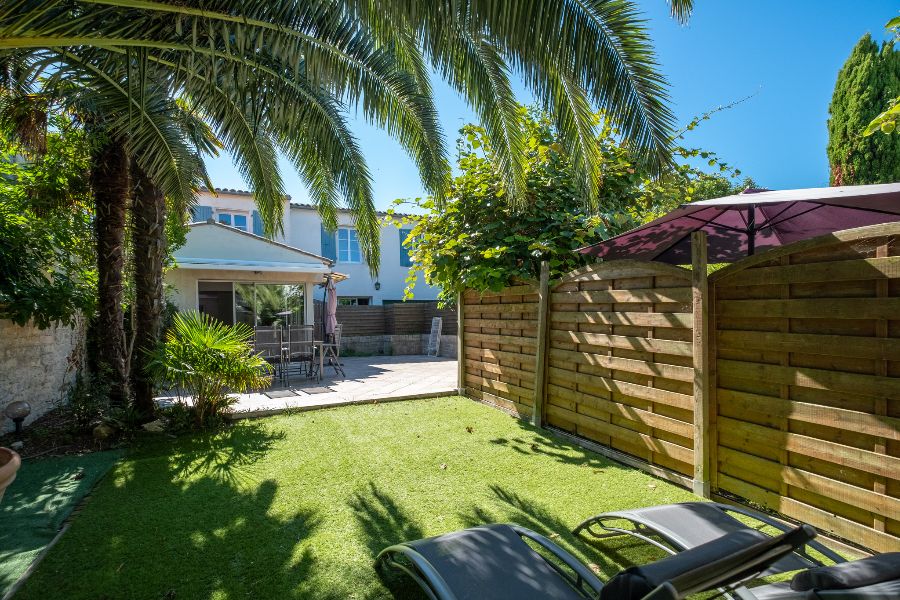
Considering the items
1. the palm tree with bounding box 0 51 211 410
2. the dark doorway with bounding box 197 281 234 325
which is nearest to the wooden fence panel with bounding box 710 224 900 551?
the palm tree with bounding box 0 51 211 410

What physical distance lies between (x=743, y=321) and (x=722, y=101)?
6541 mm

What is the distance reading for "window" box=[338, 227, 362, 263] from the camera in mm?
21406

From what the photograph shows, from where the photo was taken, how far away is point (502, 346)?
7.91 meters

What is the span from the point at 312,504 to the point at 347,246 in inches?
709

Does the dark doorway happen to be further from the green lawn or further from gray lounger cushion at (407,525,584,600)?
gray lounger cushion at (407,525,584,600)

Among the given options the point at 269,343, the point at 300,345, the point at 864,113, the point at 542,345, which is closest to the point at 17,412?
the point at 269,343

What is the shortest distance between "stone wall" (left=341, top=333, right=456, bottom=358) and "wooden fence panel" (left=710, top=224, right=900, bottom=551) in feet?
50.7

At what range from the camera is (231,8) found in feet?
14.3

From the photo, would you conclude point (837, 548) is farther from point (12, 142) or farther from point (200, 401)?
point (12, 142)

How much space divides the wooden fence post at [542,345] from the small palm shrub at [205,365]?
4224 mm

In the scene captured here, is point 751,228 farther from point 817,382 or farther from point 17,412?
point 17,412

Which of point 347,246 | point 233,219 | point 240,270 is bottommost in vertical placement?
point 240,270

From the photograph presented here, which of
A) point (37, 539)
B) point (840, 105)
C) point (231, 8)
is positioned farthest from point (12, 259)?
point (840, 105)

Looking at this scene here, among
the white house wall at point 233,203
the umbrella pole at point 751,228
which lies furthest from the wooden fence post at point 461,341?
the white house wall at point 233,203
